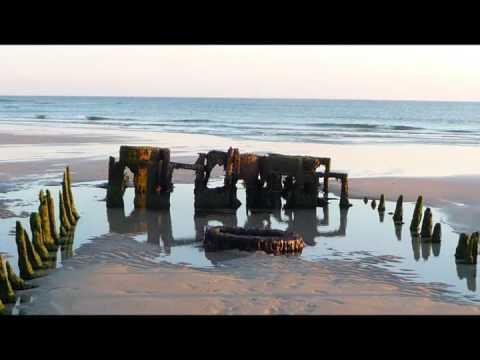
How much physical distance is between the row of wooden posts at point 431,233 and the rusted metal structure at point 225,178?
2.88 m

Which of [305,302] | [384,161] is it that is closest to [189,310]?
[305,302]

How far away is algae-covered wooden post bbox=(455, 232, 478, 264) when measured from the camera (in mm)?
15536

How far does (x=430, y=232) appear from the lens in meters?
18.8

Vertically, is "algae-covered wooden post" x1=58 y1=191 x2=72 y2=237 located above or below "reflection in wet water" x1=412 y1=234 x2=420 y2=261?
above

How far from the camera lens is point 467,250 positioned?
1577 cm

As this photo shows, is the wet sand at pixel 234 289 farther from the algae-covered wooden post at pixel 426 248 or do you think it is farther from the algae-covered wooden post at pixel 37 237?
the algae-covered wooden post at pixel 426 248

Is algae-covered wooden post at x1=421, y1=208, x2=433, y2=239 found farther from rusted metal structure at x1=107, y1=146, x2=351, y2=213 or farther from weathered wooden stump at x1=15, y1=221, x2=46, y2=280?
weathered wooden stump at x1=15, y1=221, x2=46, y2=280

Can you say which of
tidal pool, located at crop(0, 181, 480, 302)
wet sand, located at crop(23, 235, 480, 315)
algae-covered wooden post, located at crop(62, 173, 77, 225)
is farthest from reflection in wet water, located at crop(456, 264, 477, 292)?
algae-covered wooden post, located at crop(62, 173, 77, 225)

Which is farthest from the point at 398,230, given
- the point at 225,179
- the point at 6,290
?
the point at 6,290

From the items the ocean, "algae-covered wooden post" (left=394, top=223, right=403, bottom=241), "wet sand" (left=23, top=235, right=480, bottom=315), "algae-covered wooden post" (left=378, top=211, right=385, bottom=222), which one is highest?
the ocean

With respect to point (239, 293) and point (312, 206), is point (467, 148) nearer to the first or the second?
point (312, 206)

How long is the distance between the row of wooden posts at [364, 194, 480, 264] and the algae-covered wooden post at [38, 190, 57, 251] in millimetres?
10137

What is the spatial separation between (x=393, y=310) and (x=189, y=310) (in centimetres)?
385

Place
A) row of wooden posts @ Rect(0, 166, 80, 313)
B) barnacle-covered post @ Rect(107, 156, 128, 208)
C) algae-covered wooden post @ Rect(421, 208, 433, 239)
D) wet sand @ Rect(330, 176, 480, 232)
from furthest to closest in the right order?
wet sand @ Rect(330, 176, 480, 232)
barnacle-covered post @ Rect(107, 156, 128, 208)
algae-covered wooden post @ Rect(421, 208, 433, 239)
row of wooden posts @ Rect(0, 166, 80, 313)
